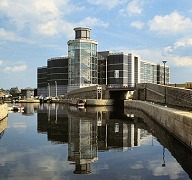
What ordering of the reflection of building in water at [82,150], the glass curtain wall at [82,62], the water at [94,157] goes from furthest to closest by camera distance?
the glass curtain wall at [82,62] < the reflection of building in water at [82,150] < the water at [94,157]

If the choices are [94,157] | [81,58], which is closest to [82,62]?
[81,58]

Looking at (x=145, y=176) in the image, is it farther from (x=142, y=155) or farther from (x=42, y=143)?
(x=42, y=143)

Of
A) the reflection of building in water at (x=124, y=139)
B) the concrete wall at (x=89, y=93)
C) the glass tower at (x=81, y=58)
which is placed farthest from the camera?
the glass tower at (x=81, y=58)

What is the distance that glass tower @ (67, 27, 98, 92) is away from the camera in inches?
5645

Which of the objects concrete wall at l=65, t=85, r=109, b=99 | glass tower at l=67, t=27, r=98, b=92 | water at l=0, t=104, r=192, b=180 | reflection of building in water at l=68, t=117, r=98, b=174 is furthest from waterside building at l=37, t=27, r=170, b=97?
water at l=0, t=104, r=192, b=180

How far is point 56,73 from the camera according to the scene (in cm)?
16212

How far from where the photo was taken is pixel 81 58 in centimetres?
14362

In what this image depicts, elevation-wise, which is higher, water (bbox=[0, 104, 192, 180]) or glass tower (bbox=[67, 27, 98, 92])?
glass tower (bbox=[67, 27, 98, 92])

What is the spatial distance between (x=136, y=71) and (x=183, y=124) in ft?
482

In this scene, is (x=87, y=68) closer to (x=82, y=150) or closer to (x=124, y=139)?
(x=124, y=139)

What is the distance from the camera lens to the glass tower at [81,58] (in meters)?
143

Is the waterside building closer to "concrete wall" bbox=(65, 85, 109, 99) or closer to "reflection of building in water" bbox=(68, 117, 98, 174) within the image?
"concrete wall" bbox=(65, 85, 109, 99)

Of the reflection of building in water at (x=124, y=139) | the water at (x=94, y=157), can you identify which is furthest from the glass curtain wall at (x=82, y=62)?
the water at (x=94, y=157)

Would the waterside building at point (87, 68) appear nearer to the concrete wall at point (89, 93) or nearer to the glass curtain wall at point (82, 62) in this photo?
the glass curtain wall at point (82, 62)
